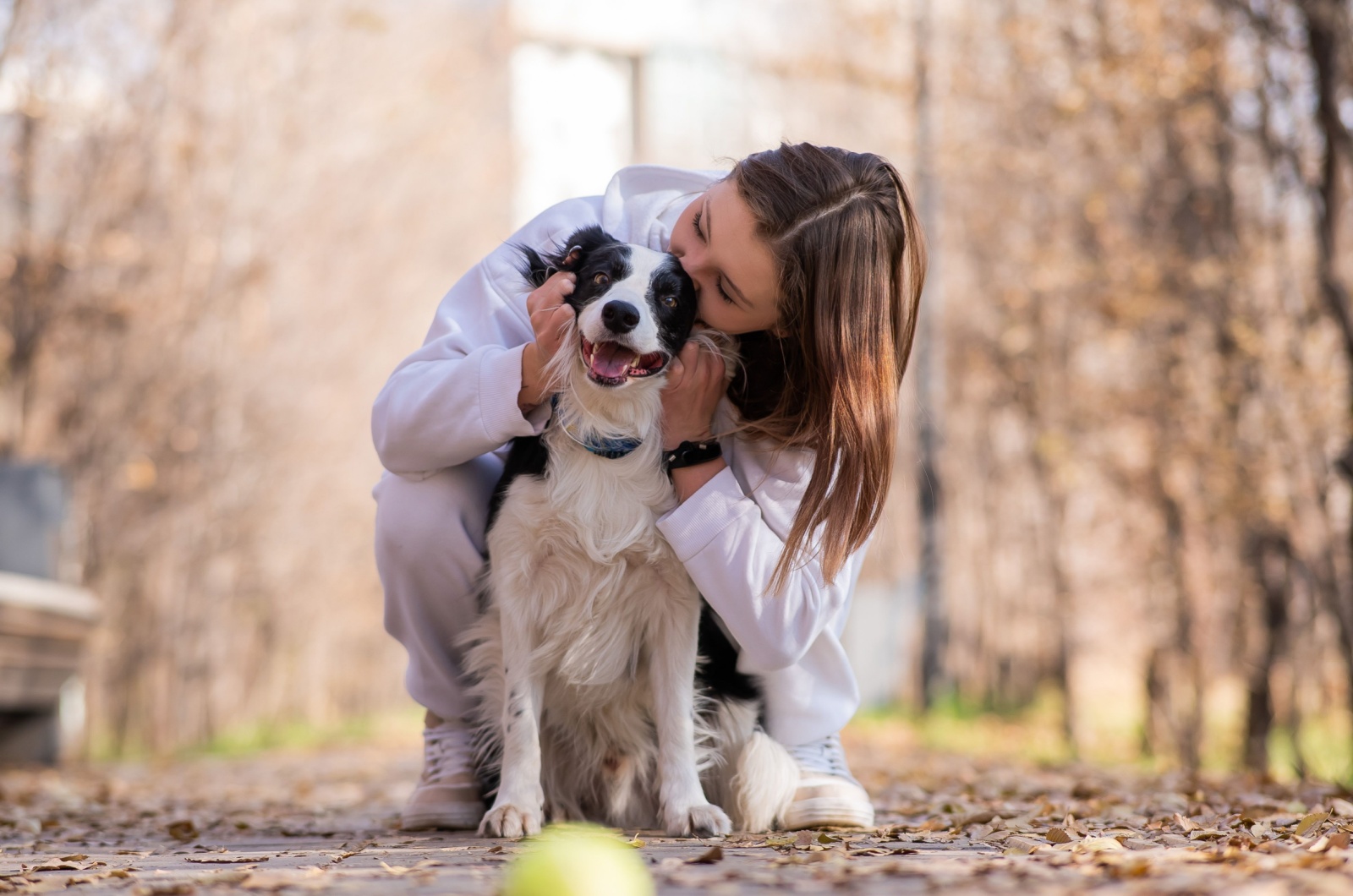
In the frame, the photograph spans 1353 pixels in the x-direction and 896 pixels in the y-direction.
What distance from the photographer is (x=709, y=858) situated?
2555 mm

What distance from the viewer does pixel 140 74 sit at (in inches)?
363

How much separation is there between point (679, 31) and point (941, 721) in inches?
392

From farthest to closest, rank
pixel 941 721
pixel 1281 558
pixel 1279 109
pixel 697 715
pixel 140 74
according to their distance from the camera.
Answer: pixel 941 721, pixel 1281 558, pixel 140 74, pixel 1279 109, pixel 697 715

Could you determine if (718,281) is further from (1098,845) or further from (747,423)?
(1098,845)

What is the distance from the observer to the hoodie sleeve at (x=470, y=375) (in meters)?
3.13

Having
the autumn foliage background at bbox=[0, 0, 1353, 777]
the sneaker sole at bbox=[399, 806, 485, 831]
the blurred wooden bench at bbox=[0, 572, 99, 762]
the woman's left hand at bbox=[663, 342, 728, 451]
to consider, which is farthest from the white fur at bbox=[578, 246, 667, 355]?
the blurred wooden bench at bbox=[0, 572, 99, 762]

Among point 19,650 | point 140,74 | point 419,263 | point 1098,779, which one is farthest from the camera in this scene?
point 419,263

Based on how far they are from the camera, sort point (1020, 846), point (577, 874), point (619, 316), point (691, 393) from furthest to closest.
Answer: point (691, 393) < point (619, 316) < point (1020, 846) < point (577, 874)

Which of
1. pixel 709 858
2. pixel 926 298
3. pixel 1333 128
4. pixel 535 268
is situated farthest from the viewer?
pixel 926 298

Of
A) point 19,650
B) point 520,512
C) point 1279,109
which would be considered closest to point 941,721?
point 1279,109

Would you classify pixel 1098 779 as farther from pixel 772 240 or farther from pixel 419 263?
pixel 419 263

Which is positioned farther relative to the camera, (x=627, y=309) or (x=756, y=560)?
(x=756, y=560)

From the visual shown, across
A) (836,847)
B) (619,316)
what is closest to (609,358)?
(619,316)

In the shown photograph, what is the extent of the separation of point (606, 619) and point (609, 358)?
0.63 meters
